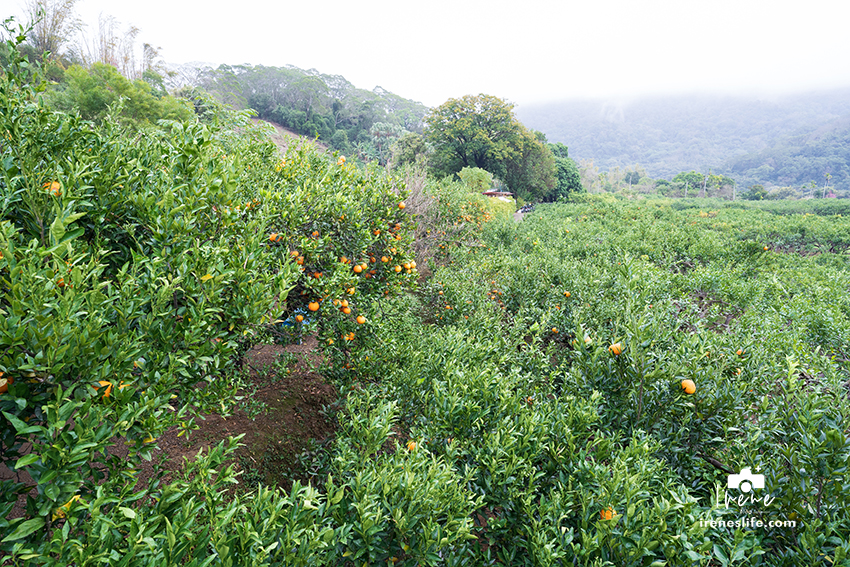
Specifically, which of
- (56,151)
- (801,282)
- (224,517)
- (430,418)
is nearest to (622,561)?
(430,418)

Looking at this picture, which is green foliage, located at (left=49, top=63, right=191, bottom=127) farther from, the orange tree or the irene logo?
the irene logo

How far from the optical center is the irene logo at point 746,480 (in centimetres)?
201

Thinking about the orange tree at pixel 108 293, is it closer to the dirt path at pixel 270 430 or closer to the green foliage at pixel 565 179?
the dirt path at pixel 270 430

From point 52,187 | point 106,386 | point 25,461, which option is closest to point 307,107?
point 52,187

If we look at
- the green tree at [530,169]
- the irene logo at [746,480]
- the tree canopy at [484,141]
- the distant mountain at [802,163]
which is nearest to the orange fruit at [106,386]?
the irene logo at [746,480]

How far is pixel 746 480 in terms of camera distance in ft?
6.66

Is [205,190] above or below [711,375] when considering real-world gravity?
above

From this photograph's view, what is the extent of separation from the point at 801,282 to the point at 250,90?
88737 mm

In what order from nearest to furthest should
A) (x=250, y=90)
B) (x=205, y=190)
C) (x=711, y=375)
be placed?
1. (x=205, y=190)
2. (x=711, y=375)
3. (x=250, y=90)

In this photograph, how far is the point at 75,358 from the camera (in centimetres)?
135

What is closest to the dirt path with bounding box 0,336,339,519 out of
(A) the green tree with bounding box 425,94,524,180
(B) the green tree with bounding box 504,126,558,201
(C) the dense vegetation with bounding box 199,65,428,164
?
(A) the green tree with bounding box 425,94,524,180

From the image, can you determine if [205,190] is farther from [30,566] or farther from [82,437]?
[30,566]

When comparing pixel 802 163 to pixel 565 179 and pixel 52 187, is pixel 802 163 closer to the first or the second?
pixel 565 179

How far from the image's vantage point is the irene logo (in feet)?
6.58
